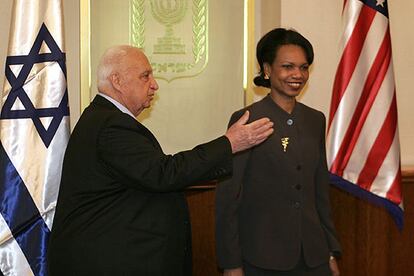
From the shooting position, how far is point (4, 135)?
2.68 m

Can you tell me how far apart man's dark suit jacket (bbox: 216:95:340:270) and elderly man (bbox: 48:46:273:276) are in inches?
8.6

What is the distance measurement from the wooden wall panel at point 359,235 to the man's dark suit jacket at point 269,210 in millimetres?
1076

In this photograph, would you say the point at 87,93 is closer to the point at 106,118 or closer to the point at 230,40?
the point at 230,40

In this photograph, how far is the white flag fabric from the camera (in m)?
2.67

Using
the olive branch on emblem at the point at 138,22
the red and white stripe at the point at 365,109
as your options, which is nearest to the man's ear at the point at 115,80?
the red and white stripe at the point at 365,109

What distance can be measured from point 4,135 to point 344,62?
1.60 m

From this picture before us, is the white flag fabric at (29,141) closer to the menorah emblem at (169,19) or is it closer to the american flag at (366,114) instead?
the menorah emblem at (169,19)

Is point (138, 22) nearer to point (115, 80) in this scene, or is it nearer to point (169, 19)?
point (169, 19)

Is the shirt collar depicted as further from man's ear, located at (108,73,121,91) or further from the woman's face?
the woman's face

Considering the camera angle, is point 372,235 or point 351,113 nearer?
point 351,113

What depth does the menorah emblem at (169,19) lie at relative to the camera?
11.8 ft

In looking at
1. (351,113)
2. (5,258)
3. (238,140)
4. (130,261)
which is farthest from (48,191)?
(351,113)

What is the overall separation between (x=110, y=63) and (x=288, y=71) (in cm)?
65

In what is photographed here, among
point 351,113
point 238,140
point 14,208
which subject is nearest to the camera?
point 238,140
